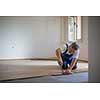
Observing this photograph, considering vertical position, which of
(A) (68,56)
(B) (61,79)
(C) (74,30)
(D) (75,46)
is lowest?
(B) (61,79)

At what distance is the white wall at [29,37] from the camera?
230 centimetres

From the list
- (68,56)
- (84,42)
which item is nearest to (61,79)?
(68,56)

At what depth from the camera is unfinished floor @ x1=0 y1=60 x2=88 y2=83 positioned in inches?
93.5

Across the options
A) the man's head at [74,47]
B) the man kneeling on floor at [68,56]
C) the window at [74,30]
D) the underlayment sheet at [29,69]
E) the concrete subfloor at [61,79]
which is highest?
the window at [74,30]

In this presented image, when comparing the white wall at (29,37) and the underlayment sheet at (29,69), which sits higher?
the white wall at (29,37)

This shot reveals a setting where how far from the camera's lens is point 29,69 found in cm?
280

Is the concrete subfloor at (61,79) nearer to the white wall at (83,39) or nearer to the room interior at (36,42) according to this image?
the room interior at (36,42)

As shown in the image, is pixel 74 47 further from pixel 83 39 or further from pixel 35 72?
pixel 35 72

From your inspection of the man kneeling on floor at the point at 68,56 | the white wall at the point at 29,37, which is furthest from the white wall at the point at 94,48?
the white wall at the point at 29,37

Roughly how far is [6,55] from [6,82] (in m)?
0.25

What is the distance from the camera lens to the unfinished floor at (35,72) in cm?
238

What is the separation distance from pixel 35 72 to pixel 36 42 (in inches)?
16.3

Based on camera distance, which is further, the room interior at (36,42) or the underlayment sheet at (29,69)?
the underlayment sheet at (29,69)
